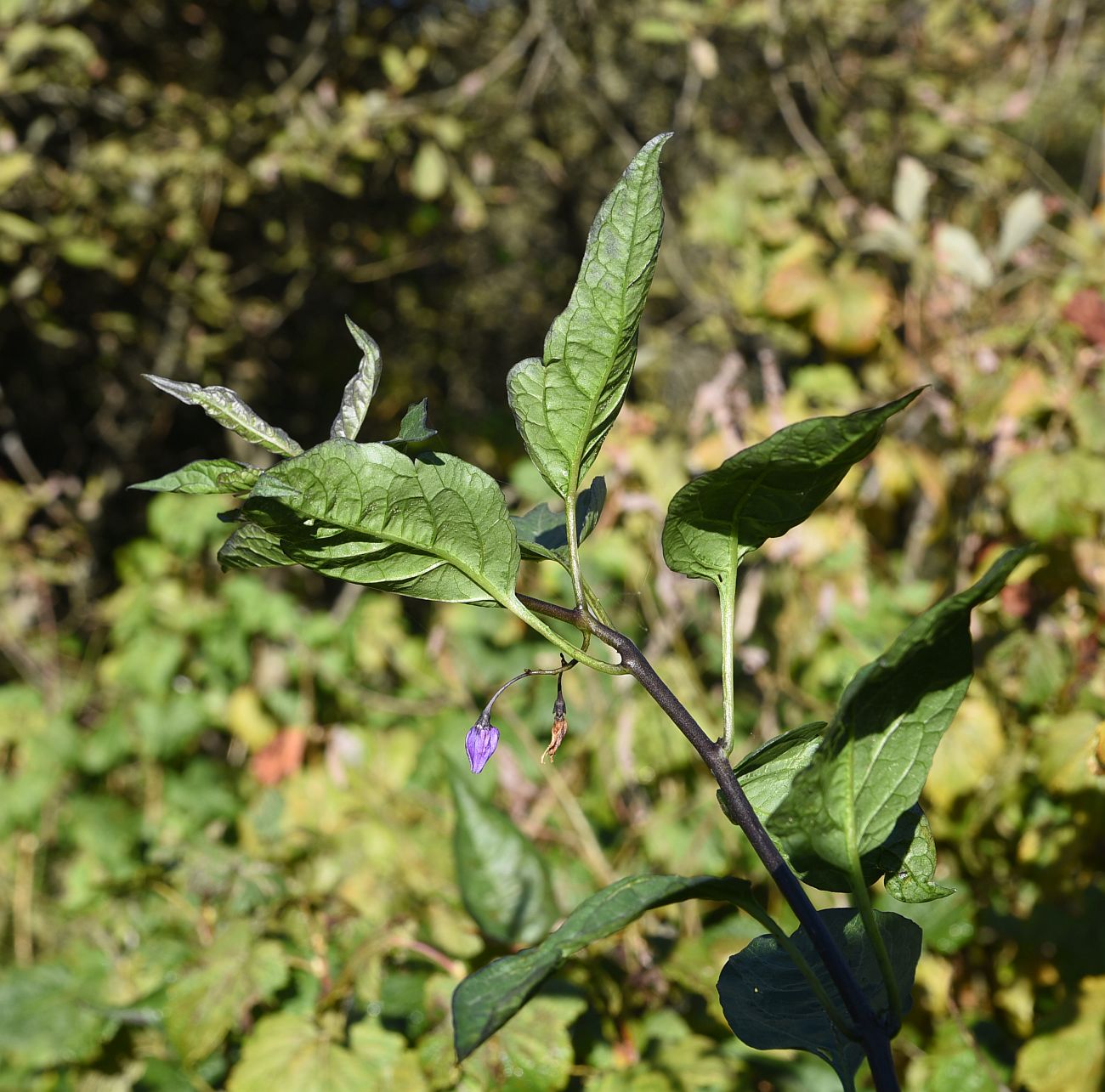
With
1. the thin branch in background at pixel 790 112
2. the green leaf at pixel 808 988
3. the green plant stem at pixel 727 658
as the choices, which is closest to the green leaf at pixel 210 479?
the green plant stem at pixel 727 658

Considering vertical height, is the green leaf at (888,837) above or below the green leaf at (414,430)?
below

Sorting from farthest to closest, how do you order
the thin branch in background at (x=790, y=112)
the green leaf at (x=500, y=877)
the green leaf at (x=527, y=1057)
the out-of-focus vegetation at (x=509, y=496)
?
the thin branch in background at (x=790, y=112), the out-of-focus vegetation at (x=509, y=496), the green leaf at (x=500, y=877), the green leaf at (x=527, y=1057)

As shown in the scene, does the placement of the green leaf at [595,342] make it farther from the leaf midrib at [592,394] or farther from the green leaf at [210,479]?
the green leaf at [210,479]

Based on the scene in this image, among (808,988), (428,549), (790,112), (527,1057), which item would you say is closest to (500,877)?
(527,1057)

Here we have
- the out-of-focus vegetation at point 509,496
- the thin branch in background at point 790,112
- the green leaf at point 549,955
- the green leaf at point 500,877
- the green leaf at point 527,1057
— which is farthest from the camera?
the thin branch in background at point 790,112

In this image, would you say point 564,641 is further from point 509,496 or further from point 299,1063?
point 509,496

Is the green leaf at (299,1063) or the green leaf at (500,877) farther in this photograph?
the green leaf at (500,877)

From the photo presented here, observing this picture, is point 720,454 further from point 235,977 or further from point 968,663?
point 968,663
